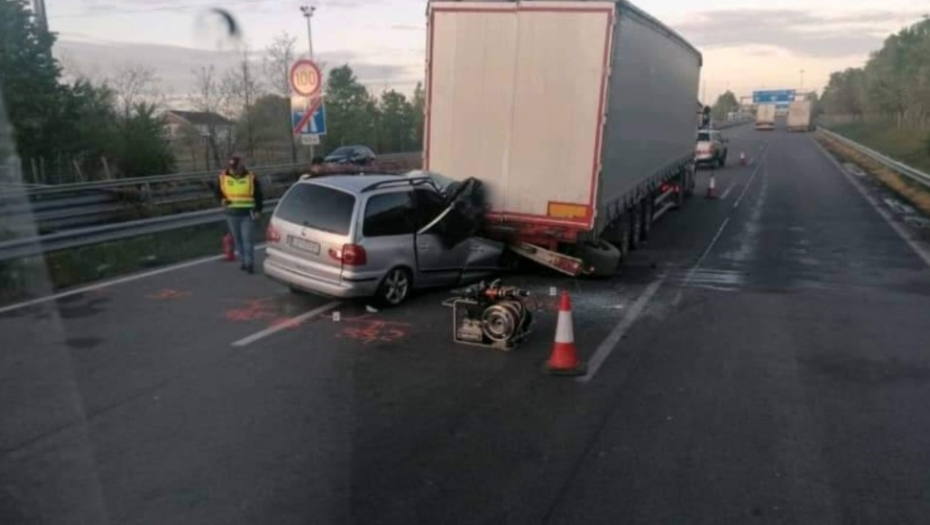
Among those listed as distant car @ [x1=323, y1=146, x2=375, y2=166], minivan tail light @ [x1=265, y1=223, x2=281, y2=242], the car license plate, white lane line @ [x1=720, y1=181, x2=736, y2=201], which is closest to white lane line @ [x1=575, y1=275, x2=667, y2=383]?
the car license plate

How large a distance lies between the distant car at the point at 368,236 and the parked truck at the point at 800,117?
92.6 meters

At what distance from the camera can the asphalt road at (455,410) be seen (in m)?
4.52

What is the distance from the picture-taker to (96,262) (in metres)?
12.1

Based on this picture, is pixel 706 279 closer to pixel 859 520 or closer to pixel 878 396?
pixel 878 396

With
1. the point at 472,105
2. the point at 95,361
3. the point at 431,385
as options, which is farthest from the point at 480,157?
the point at 95,361

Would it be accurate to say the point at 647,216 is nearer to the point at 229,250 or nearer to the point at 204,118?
the point at 229,250

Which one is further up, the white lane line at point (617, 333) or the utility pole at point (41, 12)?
the utility pole at point (41, 12)

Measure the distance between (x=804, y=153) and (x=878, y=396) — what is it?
45.4 m

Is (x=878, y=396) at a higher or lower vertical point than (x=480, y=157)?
lower

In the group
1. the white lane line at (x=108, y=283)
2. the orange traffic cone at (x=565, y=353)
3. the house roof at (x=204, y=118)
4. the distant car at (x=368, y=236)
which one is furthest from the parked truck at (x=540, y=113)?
the house roof at (x=204, y=118)

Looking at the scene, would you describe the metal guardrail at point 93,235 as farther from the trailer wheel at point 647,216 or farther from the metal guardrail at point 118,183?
the trailer wheel at point 647,216

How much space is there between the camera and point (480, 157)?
420 inches

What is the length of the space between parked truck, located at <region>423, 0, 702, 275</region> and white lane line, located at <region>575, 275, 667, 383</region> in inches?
34.7

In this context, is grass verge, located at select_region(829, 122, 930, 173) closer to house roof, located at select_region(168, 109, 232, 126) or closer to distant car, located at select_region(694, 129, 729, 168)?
distant car, located at select_region(694, 129, 729, 168)
